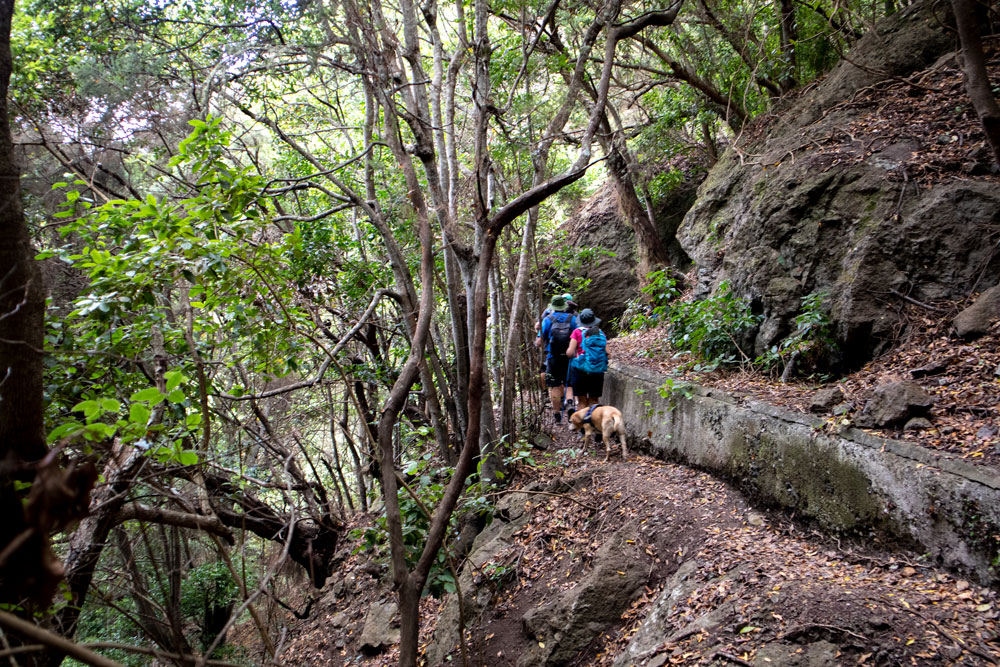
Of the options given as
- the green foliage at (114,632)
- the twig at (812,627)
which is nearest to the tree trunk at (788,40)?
the twig at (812,627)

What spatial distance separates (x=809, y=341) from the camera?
6.07 metres

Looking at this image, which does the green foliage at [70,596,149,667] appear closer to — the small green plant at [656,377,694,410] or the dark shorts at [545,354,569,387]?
the dark shorts at [545,354,569,387]

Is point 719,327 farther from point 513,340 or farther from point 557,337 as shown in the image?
point 513,340

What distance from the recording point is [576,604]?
4.68m

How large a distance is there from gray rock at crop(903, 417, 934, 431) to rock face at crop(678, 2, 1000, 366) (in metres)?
1.68

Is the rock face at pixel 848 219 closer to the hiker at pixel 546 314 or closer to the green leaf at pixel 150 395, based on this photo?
the hiker at pixel 546 314

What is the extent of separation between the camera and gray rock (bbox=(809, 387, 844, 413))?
4.93 m

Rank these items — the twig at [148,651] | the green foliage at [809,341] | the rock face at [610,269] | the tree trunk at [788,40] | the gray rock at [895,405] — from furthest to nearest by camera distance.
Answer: the rock face at [610,269], the tree trunk at [788,40], the green foliage at [809,341], the gray rock at [895,405], the twig at [148,651]

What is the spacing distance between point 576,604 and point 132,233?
4.54m

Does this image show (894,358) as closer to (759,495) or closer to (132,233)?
(759,495)

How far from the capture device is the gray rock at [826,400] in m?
4.93

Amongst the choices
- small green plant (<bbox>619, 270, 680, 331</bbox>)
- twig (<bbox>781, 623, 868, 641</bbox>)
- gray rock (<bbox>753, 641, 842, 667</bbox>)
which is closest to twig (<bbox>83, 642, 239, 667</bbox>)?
gray rock (<bbox>753, 641, 842, 667</bbox>)

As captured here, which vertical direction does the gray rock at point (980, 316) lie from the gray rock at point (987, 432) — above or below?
above

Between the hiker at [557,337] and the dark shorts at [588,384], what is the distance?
Answer: 0.53 m
